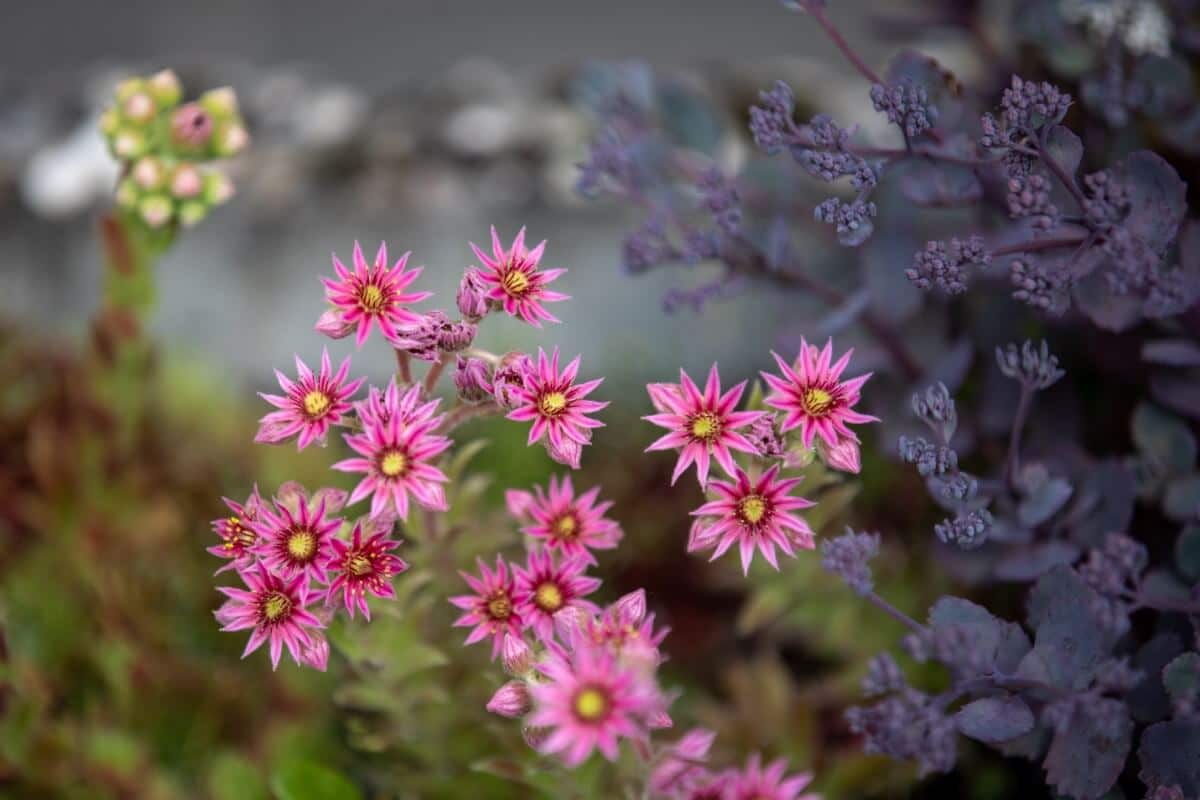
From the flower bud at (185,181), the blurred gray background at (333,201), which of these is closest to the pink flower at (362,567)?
the flower bud at (185,181)

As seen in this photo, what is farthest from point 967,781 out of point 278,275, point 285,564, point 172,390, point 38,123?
point 38,123

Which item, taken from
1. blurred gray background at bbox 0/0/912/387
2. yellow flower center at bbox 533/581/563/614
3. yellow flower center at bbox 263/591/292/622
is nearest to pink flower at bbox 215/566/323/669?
yellow flower center at bbox 263/591/292/622

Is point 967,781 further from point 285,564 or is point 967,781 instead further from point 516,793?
point 285,564

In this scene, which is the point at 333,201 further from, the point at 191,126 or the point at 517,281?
the point at 517,281

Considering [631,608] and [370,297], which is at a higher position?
[370,297]

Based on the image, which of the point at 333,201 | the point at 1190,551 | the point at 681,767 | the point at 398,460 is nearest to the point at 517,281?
the point at 398,460

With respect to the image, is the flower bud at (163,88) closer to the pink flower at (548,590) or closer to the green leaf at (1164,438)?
the pink flower at (548,590)
